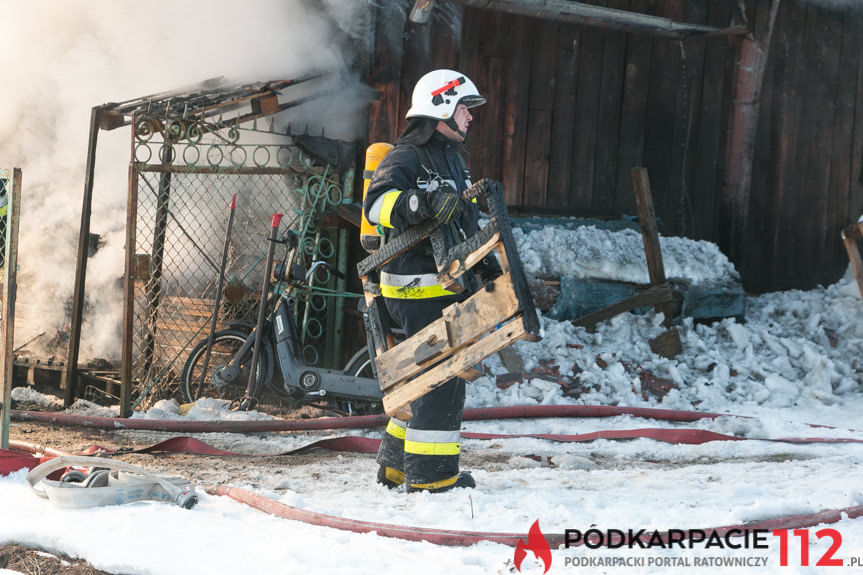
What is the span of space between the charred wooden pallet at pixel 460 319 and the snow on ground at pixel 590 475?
1.94 ft

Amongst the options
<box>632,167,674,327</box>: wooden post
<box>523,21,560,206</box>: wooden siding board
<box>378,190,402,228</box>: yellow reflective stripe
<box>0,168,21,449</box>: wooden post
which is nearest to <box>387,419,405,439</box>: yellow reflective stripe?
<box>378,190,402,228</box>: yellow reflective stripe

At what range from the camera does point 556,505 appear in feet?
13.3

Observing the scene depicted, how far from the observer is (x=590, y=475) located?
493 centimetres

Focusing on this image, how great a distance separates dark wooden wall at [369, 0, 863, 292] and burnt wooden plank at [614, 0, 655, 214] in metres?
0.01

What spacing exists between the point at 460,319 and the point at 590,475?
4.85 feet

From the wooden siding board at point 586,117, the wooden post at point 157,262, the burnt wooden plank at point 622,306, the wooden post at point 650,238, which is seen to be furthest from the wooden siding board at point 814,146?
the wooden post at point 157,262

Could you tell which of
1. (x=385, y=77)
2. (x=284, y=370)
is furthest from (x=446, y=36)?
(x=284, y=370)

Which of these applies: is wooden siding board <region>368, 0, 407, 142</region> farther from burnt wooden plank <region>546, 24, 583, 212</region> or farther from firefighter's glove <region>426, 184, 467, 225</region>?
firefighter's glove <region>426, 184, 467, 225</region>

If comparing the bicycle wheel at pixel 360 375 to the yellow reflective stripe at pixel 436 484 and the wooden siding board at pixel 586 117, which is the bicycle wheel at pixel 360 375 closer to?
the yellow reflective stripe at pixel 436 484

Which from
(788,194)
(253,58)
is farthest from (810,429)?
(253,58)

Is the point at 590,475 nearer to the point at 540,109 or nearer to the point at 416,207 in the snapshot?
the point at 416,207

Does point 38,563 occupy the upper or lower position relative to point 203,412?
upper

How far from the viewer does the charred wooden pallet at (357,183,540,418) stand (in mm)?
3891

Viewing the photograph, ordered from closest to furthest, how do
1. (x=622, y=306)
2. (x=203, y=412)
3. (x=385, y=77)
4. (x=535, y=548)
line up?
(x=535, y=548) → (x=203, y=412) → (x=385, y=77) → (x=622, y=306)
